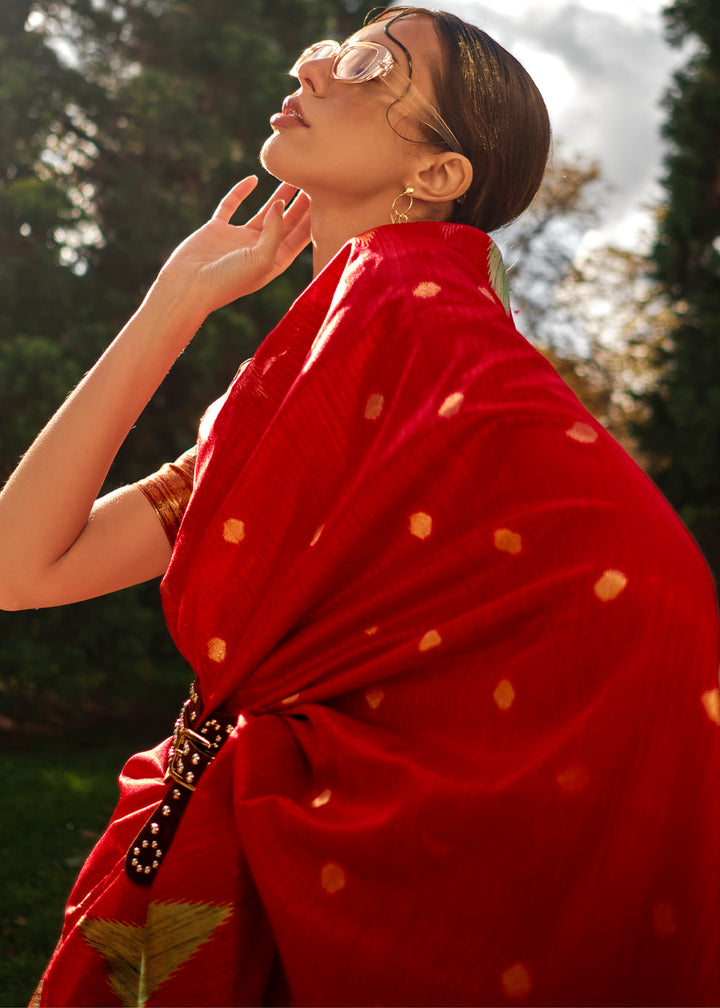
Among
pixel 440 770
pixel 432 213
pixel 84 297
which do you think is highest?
pixel 432 213

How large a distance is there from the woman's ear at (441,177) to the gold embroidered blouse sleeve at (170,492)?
2.14 feet

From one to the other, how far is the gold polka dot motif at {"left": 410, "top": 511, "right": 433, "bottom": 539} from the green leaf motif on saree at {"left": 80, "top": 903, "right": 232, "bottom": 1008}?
22.0 inches

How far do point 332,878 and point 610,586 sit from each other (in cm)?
Result: 51

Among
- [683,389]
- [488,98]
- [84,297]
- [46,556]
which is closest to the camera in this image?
[46,556]

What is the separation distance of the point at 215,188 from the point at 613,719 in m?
7.84

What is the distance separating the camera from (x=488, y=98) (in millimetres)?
1625

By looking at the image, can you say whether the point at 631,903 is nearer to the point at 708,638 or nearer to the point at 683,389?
the point at 708,638

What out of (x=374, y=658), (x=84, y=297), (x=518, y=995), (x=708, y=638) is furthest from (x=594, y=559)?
(x=84, y=297)

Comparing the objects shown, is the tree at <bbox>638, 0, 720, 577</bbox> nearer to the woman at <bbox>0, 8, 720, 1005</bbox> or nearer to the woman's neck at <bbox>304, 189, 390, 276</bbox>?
the woman's neck at <bbox>304, 189, 390, 276</bbox>

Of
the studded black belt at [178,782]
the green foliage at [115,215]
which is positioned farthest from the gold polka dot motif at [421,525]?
the green foliage at [115,215]

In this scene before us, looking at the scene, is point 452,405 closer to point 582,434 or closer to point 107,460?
point 582,434

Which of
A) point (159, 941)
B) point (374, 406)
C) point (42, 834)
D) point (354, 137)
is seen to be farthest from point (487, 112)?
point (42, 834)

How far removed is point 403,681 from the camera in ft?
3.92

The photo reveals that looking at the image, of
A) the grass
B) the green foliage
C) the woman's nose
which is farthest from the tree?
the woman's nose
